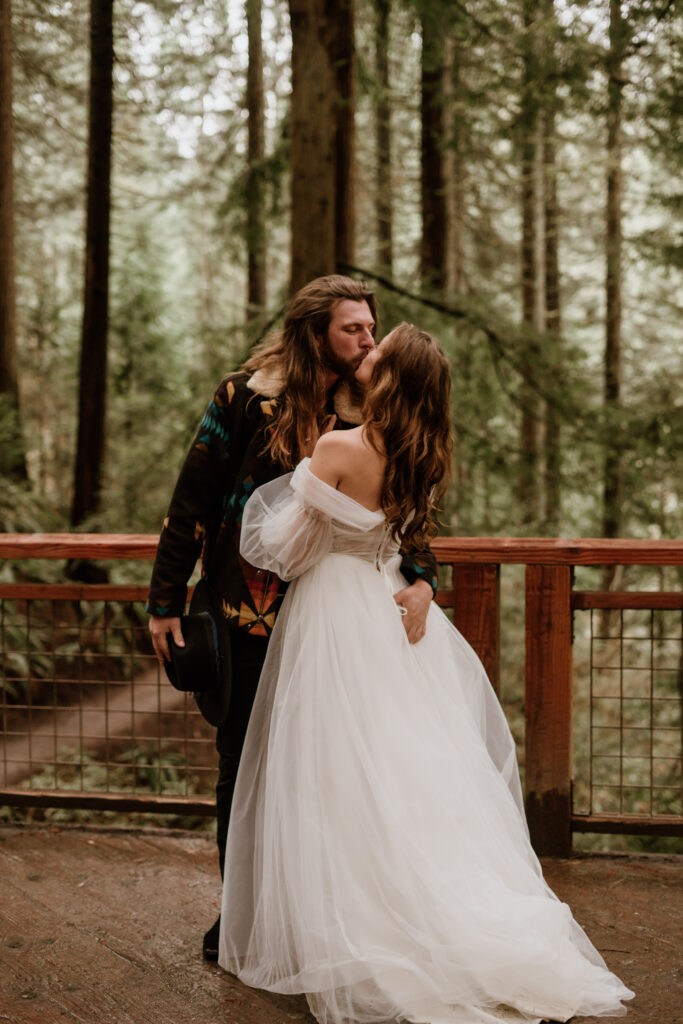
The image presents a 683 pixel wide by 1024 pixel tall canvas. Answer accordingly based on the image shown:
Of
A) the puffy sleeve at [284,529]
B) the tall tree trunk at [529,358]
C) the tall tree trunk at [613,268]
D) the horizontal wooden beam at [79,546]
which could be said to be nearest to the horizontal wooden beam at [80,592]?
the horizontal wooden beam at [79,546]

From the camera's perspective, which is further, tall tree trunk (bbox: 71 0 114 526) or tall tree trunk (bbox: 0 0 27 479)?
tall tree trunk (bbox: 71 0 114 526)

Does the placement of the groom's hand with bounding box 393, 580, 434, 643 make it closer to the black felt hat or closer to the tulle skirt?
the tulle skirt

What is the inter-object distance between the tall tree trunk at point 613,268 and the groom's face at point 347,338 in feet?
14.8

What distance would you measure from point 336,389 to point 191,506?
22.4 inches

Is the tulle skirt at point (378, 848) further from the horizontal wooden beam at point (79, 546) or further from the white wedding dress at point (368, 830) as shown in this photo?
the horizontal wooden beam at point (79, 546)

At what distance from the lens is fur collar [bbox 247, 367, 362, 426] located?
9.46ft

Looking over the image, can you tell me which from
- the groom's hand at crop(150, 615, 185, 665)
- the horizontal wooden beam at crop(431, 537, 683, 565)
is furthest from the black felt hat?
the horizontal wooden beam at crop(431, 537, 683, 565)

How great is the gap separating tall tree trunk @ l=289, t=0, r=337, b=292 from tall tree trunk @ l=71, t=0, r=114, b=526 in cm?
352

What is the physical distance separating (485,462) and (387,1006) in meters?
5.93

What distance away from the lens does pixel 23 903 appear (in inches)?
131

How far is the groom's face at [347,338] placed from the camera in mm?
2820

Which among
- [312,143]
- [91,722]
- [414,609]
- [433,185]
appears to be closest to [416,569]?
[414,609]

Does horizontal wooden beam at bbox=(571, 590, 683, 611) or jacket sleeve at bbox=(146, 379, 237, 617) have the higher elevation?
jacket sleeve at bbox=(146, 379, 237, 617)

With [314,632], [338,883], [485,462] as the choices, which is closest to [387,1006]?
[338,883]
